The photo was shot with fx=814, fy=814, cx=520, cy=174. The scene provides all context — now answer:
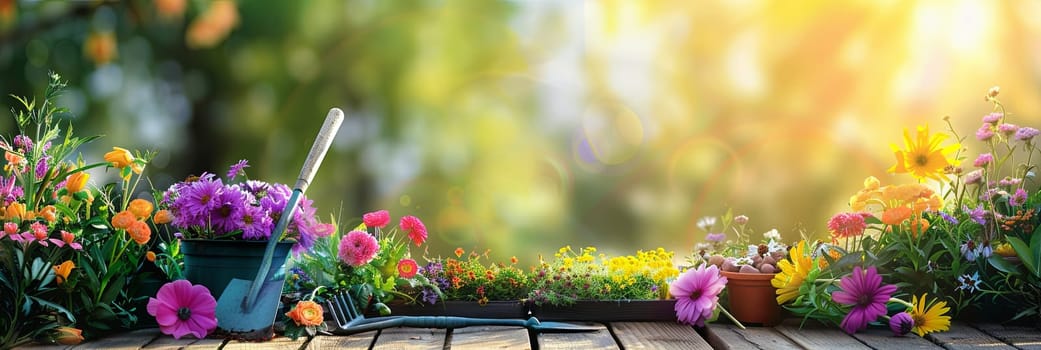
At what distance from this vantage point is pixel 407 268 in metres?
2.42

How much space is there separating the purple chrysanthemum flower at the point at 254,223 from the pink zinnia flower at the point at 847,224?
158 cm

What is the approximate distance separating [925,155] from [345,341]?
1761 mm

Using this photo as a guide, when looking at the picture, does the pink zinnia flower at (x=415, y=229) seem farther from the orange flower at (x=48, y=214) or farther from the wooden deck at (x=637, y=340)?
the orange flower at (x=48, y=214)

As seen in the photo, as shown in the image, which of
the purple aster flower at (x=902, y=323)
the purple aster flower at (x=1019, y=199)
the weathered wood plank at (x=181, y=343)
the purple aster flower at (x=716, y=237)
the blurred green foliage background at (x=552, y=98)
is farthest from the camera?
the blurred green foliage background at (x=552, y=98)

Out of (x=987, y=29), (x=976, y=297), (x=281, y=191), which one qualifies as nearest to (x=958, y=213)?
(x=976, y=297)

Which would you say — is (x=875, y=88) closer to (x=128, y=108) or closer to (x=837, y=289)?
(x=837, y=289)

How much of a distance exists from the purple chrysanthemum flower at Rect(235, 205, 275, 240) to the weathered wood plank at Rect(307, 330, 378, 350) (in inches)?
12.3

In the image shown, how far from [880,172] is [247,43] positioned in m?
3.73

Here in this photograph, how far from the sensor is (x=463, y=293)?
2531mm

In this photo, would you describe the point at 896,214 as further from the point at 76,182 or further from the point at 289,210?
the point at 76,182

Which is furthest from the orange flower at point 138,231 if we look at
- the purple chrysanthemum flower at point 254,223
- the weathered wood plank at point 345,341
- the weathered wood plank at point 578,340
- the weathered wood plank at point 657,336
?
the weathered wood plank at point 657,336

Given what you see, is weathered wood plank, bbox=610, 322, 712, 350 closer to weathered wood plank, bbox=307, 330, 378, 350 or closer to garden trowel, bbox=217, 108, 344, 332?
weathered wood plank, bbox=307, 330, 378, 350

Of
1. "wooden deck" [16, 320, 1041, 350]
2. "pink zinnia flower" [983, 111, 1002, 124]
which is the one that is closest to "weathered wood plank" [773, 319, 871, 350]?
"wooden deck" [16, 320, 1041, 350]

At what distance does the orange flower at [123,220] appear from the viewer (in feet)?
6.81
